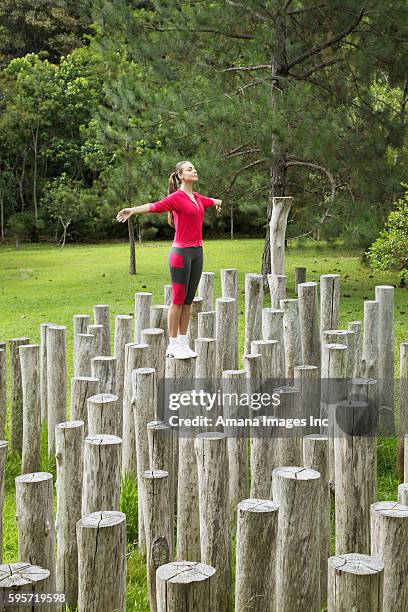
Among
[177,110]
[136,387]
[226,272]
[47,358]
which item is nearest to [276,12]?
[177,110]

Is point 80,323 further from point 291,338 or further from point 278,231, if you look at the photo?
point 278,231

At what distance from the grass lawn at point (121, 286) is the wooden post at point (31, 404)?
188mm

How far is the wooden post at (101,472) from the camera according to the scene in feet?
10.3

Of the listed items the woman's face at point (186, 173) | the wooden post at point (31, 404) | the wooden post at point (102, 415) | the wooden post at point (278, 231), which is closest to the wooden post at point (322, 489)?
the wooden post at point (102, 415)

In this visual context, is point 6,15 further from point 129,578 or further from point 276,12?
point 129,578

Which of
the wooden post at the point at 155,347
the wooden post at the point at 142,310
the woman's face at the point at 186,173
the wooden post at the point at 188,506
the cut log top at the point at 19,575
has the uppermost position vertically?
the woman's face at the point at 186,173

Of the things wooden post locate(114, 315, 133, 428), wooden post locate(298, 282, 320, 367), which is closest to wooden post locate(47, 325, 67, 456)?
wooden post locate(114, 315, 133, 428)

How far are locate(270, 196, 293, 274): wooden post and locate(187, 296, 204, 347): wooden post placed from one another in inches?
142

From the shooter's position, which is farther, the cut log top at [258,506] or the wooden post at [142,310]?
the wooden post at [142,310]

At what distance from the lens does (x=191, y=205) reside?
6133mm

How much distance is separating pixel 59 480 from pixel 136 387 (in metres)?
0.74

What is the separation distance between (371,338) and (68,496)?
2.86 metres

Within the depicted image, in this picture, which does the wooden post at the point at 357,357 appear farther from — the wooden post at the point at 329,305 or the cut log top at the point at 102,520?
the cut log top at the point at 102,520

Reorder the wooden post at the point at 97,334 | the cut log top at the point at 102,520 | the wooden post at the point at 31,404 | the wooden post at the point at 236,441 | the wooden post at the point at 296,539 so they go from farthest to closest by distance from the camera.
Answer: the wooden post at the point at 97,334 → the wooden post at the point at 31,404 → the wooden post at the point at 236,441 → the wooden post at the point at 296,539 → the cut log top at the point at 102,520
